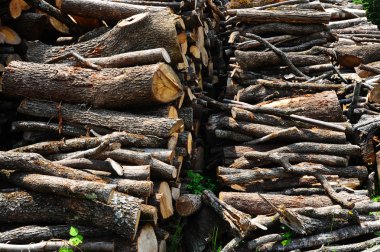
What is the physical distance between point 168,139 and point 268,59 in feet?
11.3

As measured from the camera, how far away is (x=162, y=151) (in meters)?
5.63

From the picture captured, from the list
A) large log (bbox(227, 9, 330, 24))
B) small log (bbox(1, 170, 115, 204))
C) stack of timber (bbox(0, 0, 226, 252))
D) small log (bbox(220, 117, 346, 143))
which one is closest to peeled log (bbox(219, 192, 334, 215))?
stack of timber (bbox(0, 0, 226, 252))

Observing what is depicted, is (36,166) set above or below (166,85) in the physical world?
below

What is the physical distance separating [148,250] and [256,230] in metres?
1.64

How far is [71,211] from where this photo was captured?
473 cm

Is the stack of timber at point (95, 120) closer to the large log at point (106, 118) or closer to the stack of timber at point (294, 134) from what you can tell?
the large log at point (106, 118)

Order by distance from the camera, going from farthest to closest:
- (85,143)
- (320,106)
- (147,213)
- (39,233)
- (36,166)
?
(320,106)
(85,143)
(36,166)
(147,213)
(39,233)

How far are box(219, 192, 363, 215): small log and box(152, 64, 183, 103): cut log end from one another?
5.16 ft

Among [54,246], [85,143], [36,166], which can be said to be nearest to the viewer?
[54,246]

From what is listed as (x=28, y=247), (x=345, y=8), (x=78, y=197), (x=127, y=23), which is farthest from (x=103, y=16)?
(x=345, y=8)

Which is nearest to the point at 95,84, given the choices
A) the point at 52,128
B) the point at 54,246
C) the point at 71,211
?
the point at 52,128

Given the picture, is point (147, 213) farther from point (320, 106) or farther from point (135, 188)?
point (320, 106)

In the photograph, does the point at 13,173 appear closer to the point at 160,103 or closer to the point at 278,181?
the point at 160,103

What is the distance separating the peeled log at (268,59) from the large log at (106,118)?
9.62ft
